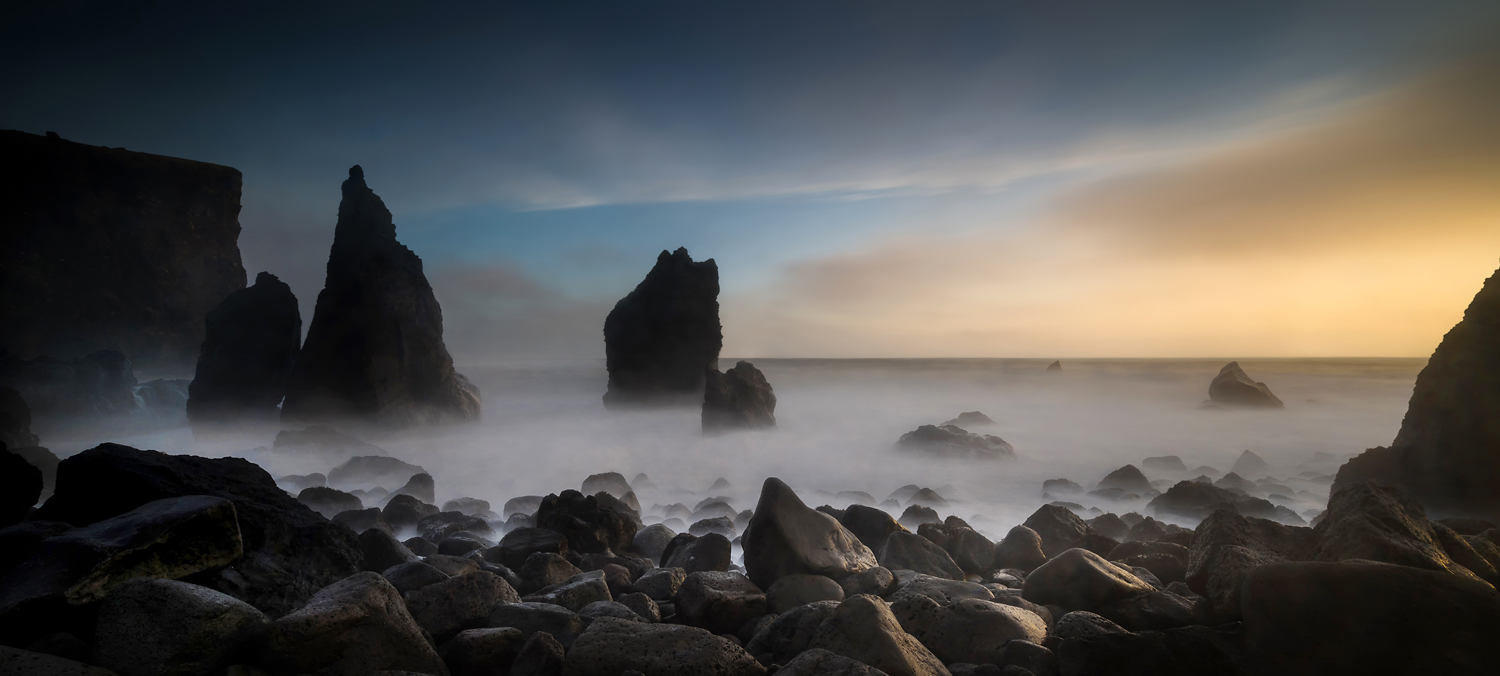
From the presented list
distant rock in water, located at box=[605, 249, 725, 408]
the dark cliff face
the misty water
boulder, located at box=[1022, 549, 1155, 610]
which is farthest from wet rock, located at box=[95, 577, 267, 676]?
the dark cliff face

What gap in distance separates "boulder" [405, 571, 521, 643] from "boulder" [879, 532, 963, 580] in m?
3.19

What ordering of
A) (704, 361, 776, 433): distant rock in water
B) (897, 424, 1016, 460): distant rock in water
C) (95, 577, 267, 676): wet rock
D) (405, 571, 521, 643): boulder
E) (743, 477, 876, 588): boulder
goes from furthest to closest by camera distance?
(704, 361, 776, 433): distant rock in water < (897, 424, 1016, 460): distant rock in water < (743, 477, 876, 588): boulder < (405, 571, 521, 643): boulder < (95, 577, 267, 676): wet rock

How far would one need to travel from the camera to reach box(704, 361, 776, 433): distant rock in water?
17891mm

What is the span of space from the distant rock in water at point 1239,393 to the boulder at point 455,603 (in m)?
28.5

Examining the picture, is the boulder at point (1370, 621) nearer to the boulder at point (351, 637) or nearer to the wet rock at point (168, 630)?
the boulder at point (351, 637)

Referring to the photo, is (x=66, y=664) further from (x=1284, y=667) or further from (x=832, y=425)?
(x=832, y=425)

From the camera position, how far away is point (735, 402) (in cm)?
1805

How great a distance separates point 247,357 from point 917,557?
21.6 meters

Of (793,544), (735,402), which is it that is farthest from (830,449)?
(793,544)

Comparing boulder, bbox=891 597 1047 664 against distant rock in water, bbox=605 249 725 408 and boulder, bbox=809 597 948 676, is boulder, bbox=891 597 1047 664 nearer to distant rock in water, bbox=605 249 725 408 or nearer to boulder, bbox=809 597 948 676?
boulder, bbox=809 597 948 676

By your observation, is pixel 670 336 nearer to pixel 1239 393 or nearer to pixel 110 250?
pixel 1239 393

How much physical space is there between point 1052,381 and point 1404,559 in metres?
57.6

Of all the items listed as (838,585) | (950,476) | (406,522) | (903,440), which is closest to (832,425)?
(903,440)

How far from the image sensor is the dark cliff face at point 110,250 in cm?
3155
